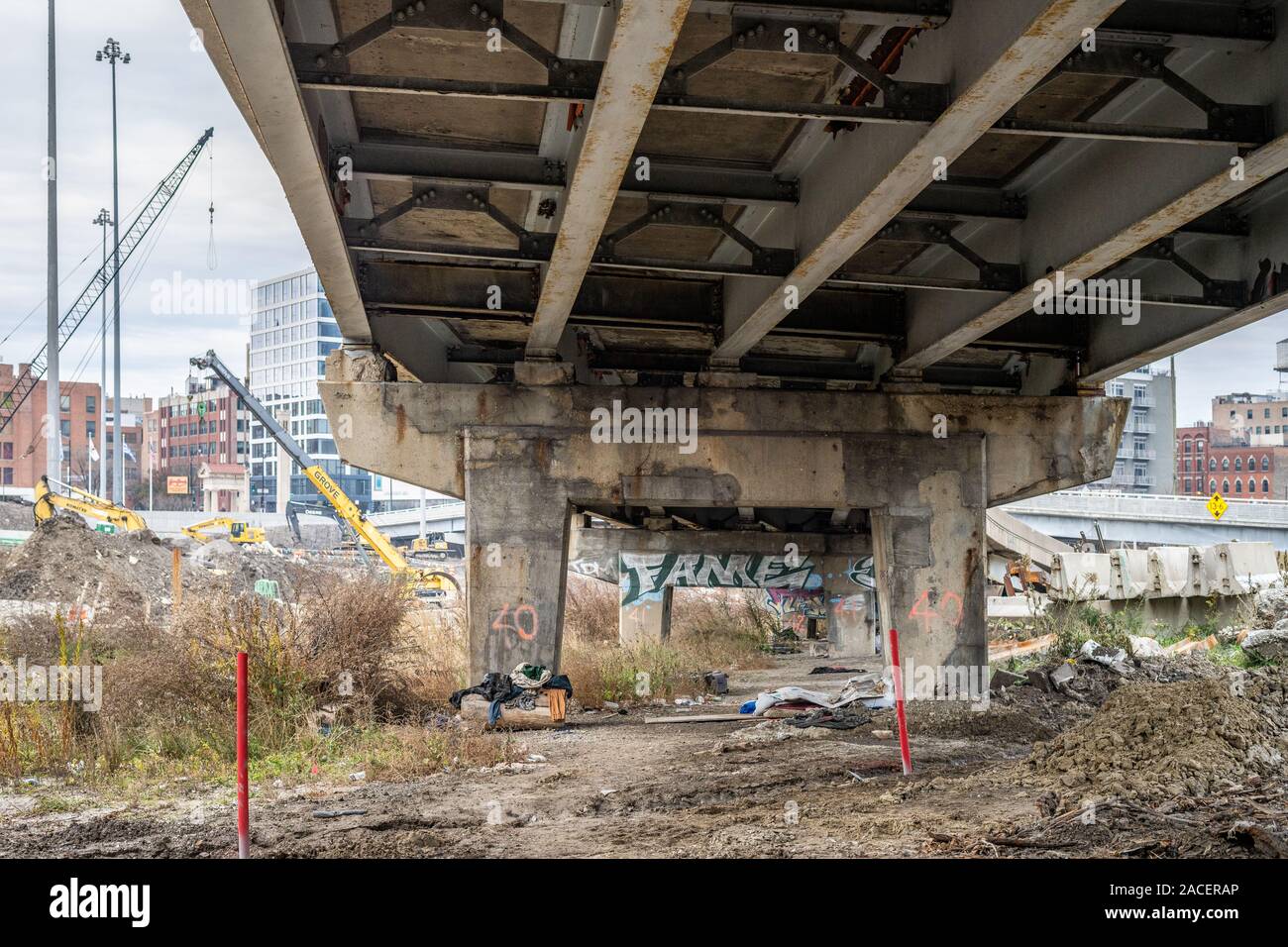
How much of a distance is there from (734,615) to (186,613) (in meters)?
23.7

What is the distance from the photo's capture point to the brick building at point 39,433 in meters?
111

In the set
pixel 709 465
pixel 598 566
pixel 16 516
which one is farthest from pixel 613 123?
pixel 16 516

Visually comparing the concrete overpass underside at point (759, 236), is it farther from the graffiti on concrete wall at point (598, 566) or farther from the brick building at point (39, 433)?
the brick building at point (39, 433)

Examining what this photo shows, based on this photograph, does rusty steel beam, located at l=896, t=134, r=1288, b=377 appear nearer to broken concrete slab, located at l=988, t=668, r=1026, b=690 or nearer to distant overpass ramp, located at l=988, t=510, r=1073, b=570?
broken concrete slab, located at l=988, t=668, r=1026, b=690

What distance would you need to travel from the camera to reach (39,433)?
104m

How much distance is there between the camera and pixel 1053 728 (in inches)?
497

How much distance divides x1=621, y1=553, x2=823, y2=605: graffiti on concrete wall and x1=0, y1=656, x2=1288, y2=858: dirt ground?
49.3 feet

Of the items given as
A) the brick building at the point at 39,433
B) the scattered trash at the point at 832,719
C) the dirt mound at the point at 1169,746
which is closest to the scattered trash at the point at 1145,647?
the scattered trash at the point at 832,719

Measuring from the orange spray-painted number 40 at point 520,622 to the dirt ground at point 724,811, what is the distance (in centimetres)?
246

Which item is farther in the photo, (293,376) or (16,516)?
(293,376)

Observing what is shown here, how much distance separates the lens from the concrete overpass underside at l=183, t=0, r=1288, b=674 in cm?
738

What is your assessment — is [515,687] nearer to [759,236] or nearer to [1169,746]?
[759,236]

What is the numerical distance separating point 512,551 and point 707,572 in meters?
13.3

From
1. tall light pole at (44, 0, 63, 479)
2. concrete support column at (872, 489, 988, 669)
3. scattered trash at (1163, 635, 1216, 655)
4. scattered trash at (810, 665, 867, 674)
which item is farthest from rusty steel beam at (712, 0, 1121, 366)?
tall light pole at (44, 0, 63, 479)
